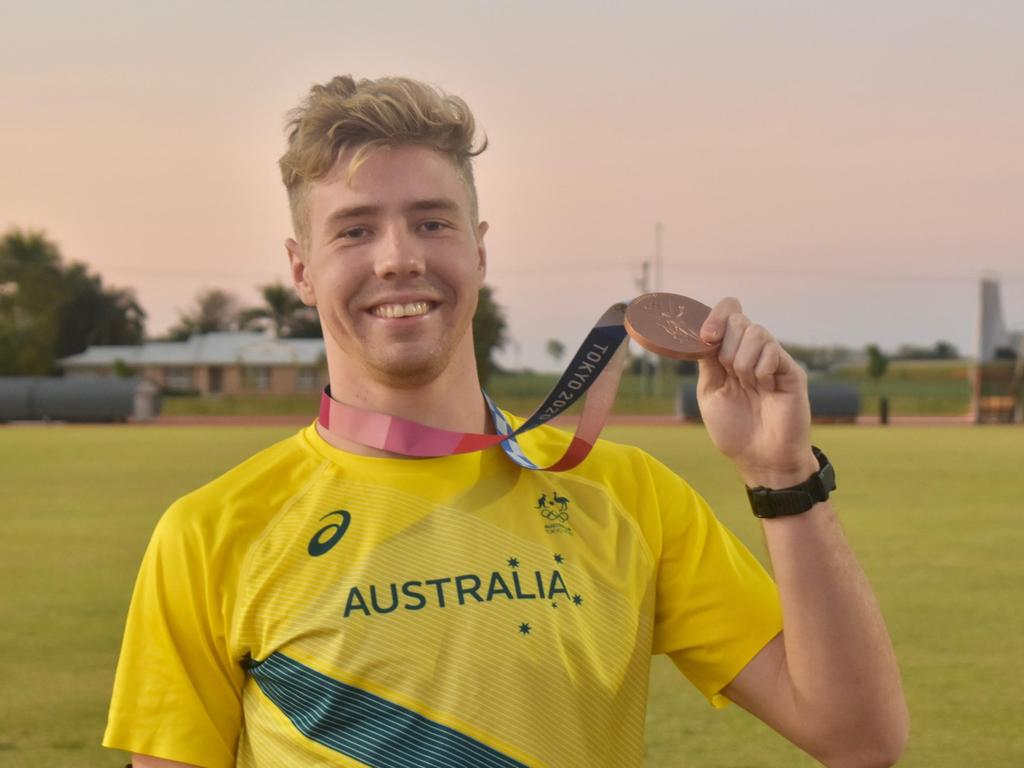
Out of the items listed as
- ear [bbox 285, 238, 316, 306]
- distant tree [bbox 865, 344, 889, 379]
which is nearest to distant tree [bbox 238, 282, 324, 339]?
distant tree [bbox 865, 344, 889, 379]

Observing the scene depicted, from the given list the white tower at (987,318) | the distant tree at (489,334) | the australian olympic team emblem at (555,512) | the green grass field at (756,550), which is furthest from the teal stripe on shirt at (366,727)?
the distant tree at (489,334)

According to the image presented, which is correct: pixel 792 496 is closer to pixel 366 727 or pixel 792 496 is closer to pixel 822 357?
pixel 366 727

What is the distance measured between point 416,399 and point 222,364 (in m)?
101

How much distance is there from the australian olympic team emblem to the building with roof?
94118 millimetres

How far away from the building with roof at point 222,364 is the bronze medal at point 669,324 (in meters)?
94.5

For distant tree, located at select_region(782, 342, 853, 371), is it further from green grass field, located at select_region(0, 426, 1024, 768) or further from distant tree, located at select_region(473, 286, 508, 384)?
green grass field, located at select_region(0, 426, 1024, 768)

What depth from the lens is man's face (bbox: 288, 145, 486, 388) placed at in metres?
2.77

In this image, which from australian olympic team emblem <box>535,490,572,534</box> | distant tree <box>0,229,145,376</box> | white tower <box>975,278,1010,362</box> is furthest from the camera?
distant tree <box>0,229,145,376</box>

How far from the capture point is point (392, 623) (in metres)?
2.75

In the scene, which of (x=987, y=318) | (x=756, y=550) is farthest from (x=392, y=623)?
(x=987, y=318)

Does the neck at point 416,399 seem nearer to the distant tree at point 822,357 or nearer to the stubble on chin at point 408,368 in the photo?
the stubble on chin at point 408,368

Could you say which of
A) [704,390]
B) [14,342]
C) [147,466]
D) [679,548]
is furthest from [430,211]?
[14,342]

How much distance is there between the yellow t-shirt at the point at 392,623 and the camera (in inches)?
107

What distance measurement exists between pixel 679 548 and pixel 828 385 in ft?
161
